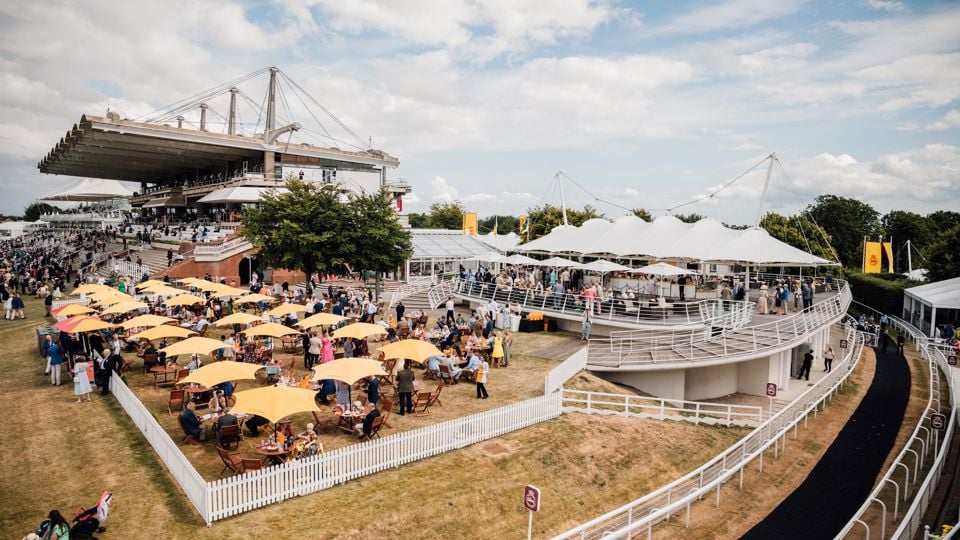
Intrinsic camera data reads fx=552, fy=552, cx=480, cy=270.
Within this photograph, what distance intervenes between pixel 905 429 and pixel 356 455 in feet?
60.8

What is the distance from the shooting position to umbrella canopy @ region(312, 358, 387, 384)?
12.7 meters

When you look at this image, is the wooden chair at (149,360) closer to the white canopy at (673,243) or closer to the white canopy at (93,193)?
the white canopy at (673,243)

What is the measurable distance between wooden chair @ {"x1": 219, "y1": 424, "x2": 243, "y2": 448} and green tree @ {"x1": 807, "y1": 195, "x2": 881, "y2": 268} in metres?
83.3

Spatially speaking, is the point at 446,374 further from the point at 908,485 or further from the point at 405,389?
the point at 908,485

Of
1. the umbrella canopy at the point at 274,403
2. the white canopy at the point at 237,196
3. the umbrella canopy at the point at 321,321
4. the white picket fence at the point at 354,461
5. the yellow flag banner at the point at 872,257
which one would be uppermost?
the white canopy at the point at 237,196

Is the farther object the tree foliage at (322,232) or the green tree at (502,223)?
the green tree at (502,223)

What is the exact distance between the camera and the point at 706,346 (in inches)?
843

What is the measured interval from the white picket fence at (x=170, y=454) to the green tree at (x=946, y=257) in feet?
169

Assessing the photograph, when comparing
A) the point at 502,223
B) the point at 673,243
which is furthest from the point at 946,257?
the point at 502,223

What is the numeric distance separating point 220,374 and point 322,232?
18.3m

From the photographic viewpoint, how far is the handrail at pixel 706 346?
2078cm

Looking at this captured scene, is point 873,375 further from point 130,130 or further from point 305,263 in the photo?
point 130,130

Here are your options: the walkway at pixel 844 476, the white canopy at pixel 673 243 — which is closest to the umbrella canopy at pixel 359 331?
the walkway at pixel 844 476

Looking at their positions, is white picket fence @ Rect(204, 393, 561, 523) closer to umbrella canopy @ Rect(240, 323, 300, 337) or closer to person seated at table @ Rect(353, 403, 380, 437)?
person seated at table @ Rect(353, 403, 380, 437)
